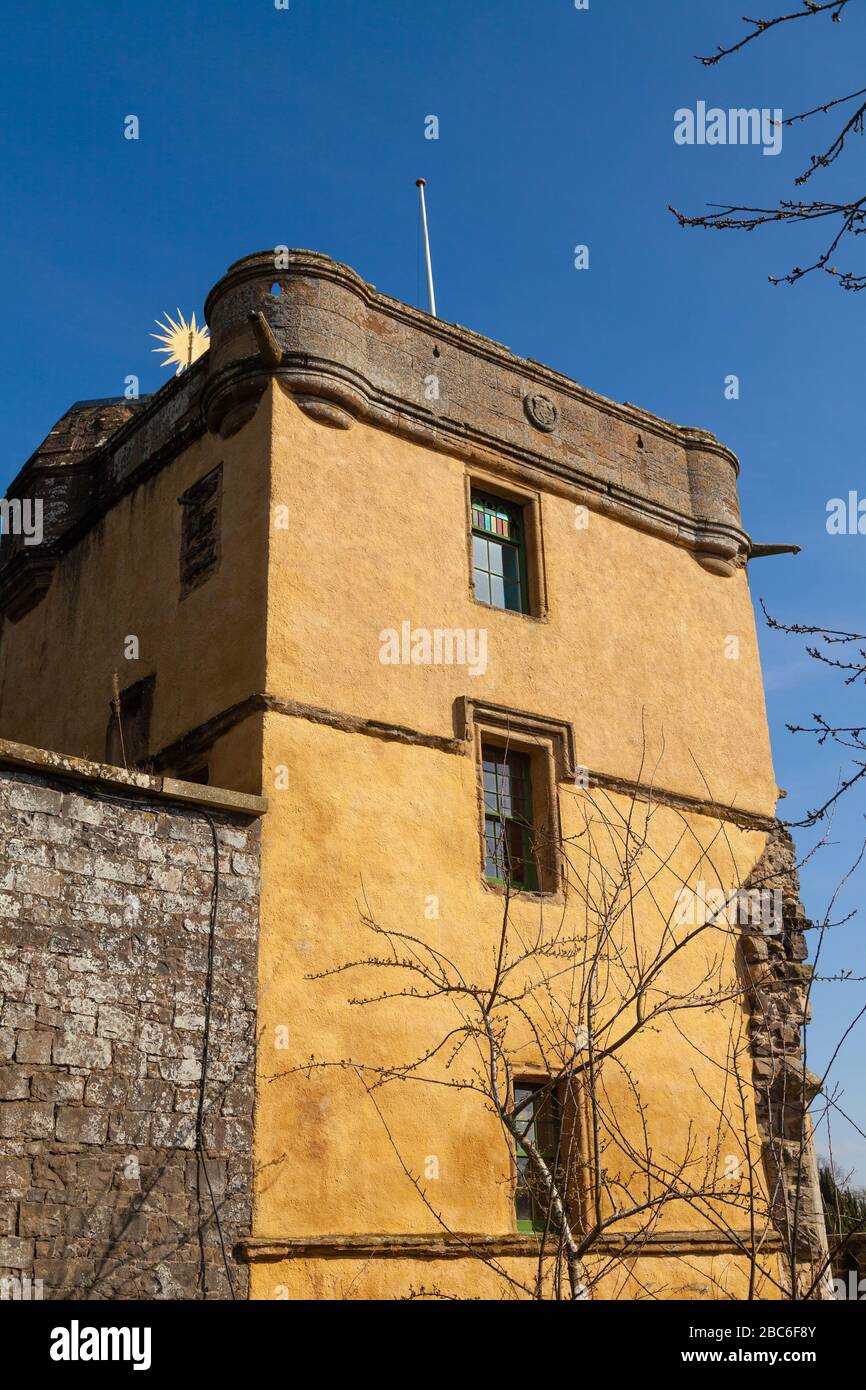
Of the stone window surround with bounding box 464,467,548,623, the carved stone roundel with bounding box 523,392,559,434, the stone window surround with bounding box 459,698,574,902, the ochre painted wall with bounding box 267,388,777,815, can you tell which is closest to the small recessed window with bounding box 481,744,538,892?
the stone window surround with bounding box 459,698,574,902

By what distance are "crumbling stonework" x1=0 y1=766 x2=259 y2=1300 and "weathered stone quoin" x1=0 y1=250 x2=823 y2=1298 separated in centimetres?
2

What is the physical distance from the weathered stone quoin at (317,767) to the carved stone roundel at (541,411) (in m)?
0.04

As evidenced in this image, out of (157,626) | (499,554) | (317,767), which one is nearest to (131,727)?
(157,626)

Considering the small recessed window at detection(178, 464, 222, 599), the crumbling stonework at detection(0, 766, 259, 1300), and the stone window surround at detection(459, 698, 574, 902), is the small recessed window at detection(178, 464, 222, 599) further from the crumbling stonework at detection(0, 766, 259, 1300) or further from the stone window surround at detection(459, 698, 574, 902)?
the crumbling stonework at detection(0, 766, 259, 1300)

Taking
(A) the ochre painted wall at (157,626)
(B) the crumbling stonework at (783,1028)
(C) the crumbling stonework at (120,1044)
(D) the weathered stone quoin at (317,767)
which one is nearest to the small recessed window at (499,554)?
(D) the weathered stone quoin at (317,767)

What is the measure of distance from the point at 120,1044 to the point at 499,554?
248 inches

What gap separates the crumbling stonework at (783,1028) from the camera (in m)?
12.4

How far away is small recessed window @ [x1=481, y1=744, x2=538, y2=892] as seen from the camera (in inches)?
464

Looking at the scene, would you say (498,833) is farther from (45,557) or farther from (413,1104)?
(45,557)

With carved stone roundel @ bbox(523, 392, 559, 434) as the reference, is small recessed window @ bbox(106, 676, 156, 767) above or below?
below
